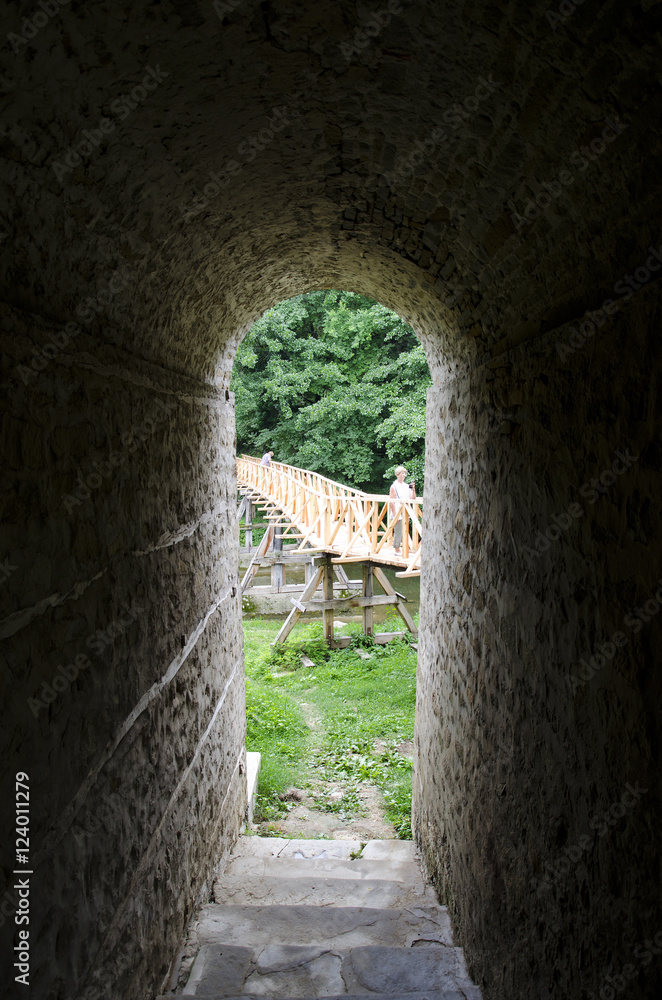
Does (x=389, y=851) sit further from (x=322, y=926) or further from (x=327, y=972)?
(x=327, y=972)

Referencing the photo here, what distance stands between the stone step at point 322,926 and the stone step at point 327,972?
0.12m

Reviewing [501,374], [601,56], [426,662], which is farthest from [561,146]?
[426,662]

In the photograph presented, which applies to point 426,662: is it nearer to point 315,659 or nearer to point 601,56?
point 601,56

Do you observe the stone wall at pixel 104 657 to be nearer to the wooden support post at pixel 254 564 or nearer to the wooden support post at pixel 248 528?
the wooden support post at pixel 254 564

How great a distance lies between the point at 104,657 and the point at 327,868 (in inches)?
111

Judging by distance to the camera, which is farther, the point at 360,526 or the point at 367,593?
the point at 367,593

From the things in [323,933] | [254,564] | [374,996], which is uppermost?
[254,564]

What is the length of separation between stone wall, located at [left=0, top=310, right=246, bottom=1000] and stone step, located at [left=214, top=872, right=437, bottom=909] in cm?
32

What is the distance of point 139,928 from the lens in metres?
2.17

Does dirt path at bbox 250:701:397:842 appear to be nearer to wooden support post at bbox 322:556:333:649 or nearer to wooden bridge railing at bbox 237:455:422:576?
wooden bridge railing at bbox 237:455:422:576

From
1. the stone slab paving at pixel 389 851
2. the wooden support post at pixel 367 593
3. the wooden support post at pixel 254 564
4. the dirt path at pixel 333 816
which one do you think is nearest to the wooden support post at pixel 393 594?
the wooden support post at pixel 367 593

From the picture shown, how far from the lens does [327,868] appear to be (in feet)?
12.9

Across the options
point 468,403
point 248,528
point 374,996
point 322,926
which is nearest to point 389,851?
point 322,926

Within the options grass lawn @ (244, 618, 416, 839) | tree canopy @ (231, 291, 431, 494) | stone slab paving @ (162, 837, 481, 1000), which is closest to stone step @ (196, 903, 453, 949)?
stone slab paving @ (162, 837, 481, 1000)
